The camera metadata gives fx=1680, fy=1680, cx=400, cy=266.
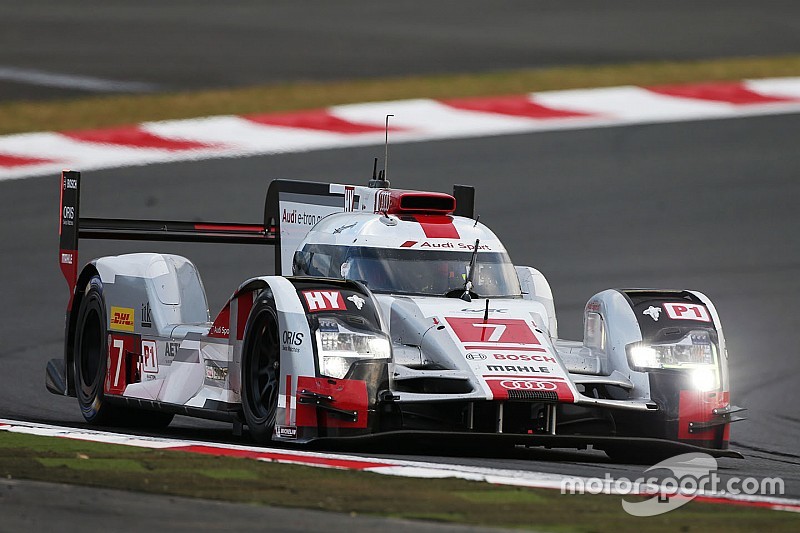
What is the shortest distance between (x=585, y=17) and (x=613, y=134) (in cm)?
743

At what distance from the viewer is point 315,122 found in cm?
1838

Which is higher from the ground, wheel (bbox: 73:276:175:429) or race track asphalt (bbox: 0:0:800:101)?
race track asphalt (bbox: 0:0:800:101)

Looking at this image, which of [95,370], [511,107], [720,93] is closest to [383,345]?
[95,370]

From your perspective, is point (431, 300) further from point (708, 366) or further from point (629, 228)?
point (629, 228)

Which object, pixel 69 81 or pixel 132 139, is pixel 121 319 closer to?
pixel 132 139

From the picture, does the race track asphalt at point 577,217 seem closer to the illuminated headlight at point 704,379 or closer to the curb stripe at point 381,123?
the curb stripe at point 381,123

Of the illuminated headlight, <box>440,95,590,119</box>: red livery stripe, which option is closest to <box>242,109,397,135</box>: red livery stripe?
<box>440,95,590,119</box>: red livery stripe

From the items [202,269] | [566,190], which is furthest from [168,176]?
[566,190]

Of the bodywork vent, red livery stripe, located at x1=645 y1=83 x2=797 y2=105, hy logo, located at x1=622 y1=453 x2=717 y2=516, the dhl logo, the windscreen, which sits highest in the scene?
red livery stripe, located at x1=645 y1=83 x2=797 y2=105

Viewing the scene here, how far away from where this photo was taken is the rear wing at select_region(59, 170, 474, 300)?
442 inches

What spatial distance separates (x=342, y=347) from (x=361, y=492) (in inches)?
75.0

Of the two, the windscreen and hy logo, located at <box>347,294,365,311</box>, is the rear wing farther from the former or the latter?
hy logo, located at <box>347,294,365,311</box>

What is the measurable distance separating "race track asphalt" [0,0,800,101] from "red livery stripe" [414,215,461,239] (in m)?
9.74

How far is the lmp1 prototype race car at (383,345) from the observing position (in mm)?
8602
